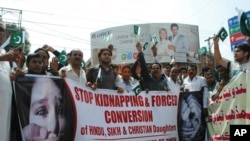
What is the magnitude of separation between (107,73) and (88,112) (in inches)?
29.9

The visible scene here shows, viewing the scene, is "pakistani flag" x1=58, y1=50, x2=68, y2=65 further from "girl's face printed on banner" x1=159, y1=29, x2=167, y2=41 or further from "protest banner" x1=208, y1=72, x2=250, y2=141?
"girl's face printed on banner" x1=159, y1=29, x2=167, y2=41

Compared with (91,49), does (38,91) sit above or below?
below

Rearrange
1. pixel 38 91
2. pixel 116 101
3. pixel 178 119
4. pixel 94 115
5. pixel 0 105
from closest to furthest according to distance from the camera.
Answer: pixel 0 105 → pixel 38 91 → pixel 94 115 → pixel 116 101 → pixel 178 119

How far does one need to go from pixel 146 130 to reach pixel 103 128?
85 cm

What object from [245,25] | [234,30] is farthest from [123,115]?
[234,30]

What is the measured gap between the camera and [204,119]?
6.15 metres

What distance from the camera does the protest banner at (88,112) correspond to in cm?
445

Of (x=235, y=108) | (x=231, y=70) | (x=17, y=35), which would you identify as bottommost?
(x=235, y=108)

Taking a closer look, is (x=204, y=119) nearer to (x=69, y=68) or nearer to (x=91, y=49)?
(x=69, y=68)

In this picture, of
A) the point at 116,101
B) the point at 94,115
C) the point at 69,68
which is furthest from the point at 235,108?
the point at 69,68

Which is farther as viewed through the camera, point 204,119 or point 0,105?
point 204,119

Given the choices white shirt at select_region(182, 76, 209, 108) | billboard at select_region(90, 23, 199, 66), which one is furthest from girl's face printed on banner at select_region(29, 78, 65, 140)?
billboard at select_region(90, 23, 199, 66)

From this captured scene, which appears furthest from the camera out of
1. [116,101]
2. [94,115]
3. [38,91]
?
[116,101]

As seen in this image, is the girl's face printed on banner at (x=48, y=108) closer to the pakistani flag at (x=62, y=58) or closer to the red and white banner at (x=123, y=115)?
the red and white banner at (x=123, y=115)
